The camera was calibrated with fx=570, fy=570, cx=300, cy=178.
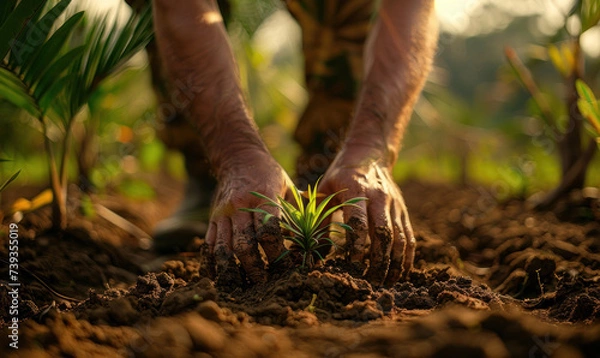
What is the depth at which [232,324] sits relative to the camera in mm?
1090

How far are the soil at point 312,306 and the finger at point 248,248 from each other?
37 mm

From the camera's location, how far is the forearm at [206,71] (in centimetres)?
165

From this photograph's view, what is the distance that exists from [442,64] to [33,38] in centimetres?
1709

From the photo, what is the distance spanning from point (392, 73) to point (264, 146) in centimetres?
47

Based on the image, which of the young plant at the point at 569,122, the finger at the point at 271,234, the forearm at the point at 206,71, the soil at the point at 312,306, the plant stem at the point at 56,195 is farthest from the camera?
the young plant at the point at 569,122

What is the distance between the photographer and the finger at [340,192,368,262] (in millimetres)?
1361

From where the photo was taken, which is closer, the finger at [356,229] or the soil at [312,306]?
the soil at [312,306]

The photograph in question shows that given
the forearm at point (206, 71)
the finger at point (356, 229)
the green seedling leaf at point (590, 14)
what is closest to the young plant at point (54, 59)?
the forearm at point (206, 71)

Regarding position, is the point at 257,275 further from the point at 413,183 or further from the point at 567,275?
the point at 413,183

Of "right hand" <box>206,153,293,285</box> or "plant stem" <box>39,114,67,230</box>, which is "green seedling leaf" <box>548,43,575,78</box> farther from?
"plant stem" <box>39,114,67,230</box>

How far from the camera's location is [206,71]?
1662 mm

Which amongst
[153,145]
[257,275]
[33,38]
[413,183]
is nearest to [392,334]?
[257,275]

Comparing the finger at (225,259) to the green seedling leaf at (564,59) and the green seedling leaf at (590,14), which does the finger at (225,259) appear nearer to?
the green seedling leaf at (590,14)

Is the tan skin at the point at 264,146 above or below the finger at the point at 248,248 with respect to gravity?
above
